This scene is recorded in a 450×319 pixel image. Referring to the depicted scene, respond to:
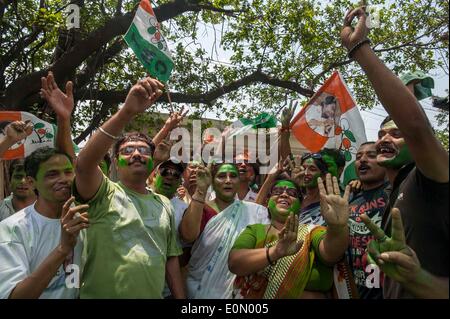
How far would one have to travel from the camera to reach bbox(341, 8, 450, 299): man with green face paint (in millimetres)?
1430

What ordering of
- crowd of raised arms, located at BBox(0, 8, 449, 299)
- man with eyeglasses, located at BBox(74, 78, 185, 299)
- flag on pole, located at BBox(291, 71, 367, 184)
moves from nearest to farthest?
crowd of raised arms, located at BBox(0, 8, 449, 299), man with eyeglasses, located at BBox(74, 78, 185, 299), flag on pole, located at BBox(291, 71, 367, 184)

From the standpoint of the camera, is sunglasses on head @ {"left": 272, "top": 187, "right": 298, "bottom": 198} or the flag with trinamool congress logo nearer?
sunglasses on head @ {"left": 272, "top": 187, "right": 298, "bottom": 198}

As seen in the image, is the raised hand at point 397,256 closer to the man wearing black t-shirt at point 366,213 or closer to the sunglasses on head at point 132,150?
the man wearing black t-shirt at point 366,213

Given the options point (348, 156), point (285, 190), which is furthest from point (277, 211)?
point (348, 156)

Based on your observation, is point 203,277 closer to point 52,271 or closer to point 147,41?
point 52,271

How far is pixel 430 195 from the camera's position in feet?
4.88

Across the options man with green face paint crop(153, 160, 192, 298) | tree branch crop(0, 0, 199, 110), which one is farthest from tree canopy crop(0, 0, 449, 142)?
man with green face paint crop(153, 160, 192, 298)

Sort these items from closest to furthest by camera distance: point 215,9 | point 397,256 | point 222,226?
point 397,256 → point 222,226 → point 215,9

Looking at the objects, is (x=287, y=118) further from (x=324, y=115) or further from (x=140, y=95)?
(x=140, y=95)

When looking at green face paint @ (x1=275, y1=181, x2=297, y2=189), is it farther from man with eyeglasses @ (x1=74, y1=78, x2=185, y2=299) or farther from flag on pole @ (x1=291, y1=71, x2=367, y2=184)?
flag on pole @ (x1=291, y1=71, x2=367, y2=184)

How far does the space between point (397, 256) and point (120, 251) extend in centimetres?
142

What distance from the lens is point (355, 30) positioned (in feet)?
5.67

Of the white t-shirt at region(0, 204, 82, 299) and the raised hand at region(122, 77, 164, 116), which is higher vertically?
the raised hand at region(122, 77, 164, 116)

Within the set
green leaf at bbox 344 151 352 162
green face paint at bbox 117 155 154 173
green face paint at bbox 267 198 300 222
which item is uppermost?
green leaf at bbox 344 151 352 162
